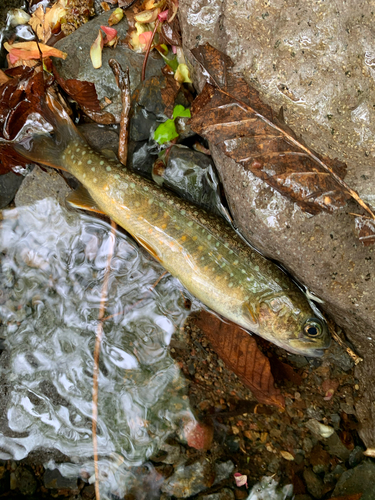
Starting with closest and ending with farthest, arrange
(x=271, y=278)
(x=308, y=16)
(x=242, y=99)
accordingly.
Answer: (x=308, y=16), (x=242, y=99), (x=271, y=278)

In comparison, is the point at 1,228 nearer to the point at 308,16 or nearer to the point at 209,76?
the point at 209,76

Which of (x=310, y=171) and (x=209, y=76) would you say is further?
(x=209, y=76)

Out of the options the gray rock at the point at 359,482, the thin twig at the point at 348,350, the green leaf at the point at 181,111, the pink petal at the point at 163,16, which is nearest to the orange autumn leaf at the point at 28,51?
the pink petal at the point at 163,16

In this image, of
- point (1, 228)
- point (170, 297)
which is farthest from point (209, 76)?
point (1, 228)

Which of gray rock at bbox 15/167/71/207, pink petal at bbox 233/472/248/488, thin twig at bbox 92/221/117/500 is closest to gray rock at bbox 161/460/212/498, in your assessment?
pink petal at bbox 233/472/248/488

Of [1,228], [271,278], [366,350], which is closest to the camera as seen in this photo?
[271,278]

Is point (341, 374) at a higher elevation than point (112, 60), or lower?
lower

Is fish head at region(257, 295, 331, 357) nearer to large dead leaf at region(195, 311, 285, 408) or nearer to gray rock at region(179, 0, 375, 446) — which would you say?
gray rock at region(179, 0, 375, 446)
